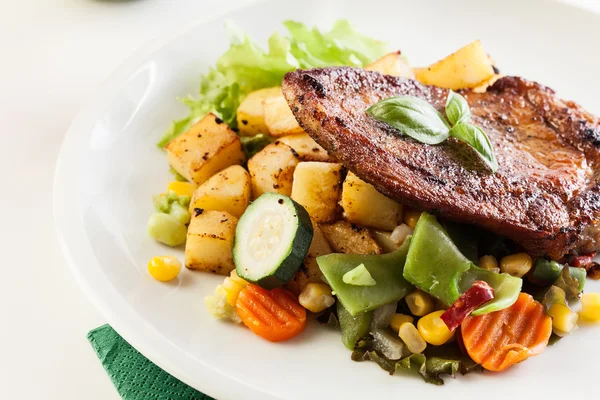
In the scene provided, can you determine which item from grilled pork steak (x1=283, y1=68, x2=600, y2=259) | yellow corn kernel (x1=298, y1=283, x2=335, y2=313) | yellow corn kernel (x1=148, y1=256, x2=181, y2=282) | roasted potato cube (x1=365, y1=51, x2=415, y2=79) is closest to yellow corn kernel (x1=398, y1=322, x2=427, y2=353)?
yellow corn kernel (x1=298, y1=283, x2=335, y2=313)

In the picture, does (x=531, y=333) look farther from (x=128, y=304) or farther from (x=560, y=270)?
(x=128, y=304)

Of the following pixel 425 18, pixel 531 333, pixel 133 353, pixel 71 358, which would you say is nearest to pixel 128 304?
pixel 133 353

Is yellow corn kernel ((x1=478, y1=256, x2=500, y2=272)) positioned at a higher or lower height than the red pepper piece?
lower

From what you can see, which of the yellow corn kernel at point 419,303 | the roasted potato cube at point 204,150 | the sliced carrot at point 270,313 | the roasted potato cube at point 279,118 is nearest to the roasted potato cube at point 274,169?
the roasted potato cube at point 279,118

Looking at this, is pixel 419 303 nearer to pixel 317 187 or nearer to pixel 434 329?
pixel 434 329

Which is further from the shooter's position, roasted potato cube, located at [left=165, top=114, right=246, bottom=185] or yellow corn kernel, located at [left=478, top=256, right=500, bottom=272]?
roasted potato cube, located at [left=165, top=114, right=246, bottom=185]

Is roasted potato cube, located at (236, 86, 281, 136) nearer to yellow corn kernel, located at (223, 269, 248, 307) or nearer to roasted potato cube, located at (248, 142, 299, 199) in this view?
roasted potato cube, located at (248, 142, 299, 199)
